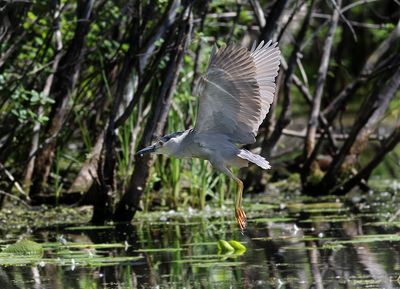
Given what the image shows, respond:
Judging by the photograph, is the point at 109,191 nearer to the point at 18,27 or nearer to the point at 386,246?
the point at 18,27

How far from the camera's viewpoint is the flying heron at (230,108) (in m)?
6.75

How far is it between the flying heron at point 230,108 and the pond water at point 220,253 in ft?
2.03

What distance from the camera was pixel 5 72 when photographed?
35.8 feet

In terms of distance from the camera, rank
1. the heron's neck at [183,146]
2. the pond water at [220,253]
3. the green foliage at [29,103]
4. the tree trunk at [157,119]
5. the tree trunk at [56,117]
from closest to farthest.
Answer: the pond water at [220,253] → the heron's neck at [183,146] → the tree trunk at [157,119] → the green foliage at [29,103] → the tree trunk at [56,117]

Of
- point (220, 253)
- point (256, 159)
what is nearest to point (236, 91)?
point (256, 159)

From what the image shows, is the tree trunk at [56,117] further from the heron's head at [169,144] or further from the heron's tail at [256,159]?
the heron's tail at [256,159]

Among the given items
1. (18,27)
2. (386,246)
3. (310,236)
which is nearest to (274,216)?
(310,236)

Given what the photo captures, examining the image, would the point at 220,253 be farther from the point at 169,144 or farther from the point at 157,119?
the point at 157,119

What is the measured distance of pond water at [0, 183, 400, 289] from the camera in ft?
21.5

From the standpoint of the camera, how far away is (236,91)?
6938 millimetres

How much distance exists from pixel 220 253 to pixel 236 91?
1.34 meters

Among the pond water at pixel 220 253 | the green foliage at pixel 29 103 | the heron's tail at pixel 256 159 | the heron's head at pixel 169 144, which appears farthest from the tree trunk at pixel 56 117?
the heron's tail at pixel 256 159

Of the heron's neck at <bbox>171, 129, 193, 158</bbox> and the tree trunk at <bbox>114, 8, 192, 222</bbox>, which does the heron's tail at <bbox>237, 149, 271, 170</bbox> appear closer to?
the heron's neck at <bbox>171, 129, 193, 158</bbox>

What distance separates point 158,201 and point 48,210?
123 cm
